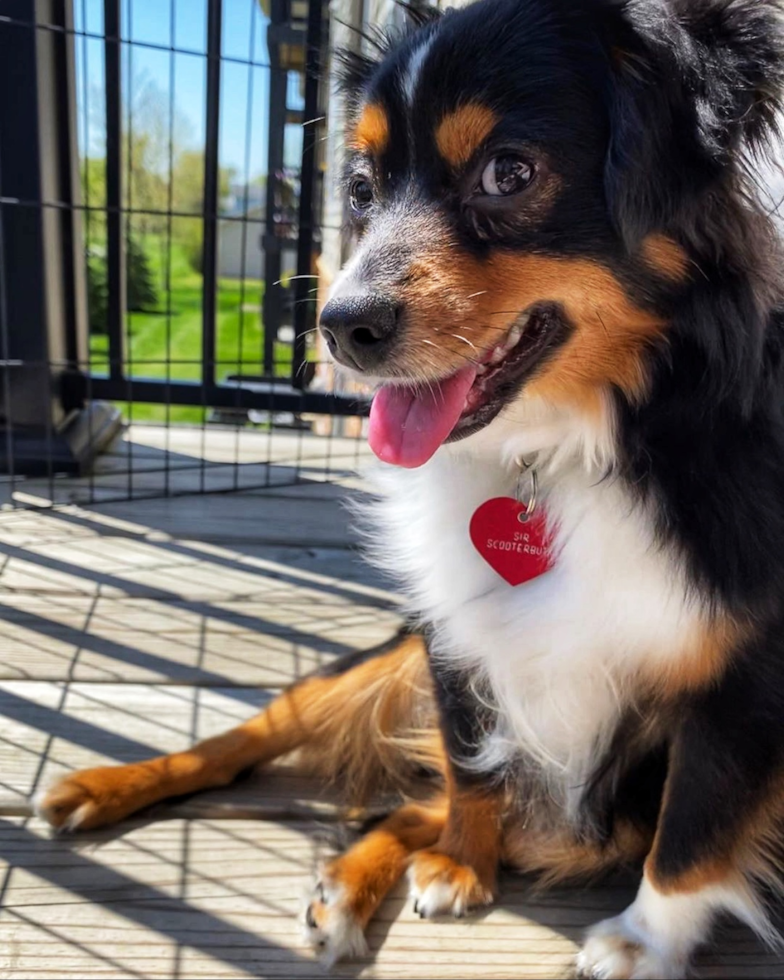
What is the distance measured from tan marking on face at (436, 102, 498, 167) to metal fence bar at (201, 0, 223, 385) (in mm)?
1856

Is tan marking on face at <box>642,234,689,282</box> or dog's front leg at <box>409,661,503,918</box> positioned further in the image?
dog's front leg at <box>409,661,503,918</box>

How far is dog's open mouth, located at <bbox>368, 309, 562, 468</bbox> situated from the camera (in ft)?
4.04

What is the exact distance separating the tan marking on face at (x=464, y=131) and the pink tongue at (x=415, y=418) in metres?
0.29

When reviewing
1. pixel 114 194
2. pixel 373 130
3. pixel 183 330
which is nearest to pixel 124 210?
pixel 114 194

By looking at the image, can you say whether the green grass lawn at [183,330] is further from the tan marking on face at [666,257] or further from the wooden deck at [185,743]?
the tan marking on face at [666,257]

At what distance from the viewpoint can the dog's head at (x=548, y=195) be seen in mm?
1102

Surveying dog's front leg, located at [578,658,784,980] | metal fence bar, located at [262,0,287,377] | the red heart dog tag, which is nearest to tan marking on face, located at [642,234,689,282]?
the red heart dog tag

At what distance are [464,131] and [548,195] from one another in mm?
140

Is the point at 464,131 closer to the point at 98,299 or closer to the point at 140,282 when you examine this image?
the point at 98,299

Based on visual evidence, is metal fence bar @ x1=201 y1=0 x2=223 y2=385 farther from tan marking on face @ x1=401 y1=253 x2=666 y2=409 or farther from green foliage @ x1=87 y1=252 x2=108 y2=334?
tan marking on face @ x1=401 y1=253 x2=666 y2=409

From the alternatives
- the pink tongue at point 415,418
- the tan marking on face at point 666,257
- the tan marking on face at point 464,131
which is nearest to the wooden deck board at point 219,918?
the pink tongue at point 415,418

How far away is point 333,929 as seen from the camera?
52.0 inches

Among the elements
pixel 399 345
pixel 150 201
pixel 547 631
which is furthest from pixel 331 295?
pixel 150 201

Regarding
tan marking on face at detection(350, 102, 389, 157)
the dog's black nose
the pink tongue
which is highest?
tan marking on face at detection(350, 102, 389, 157)
